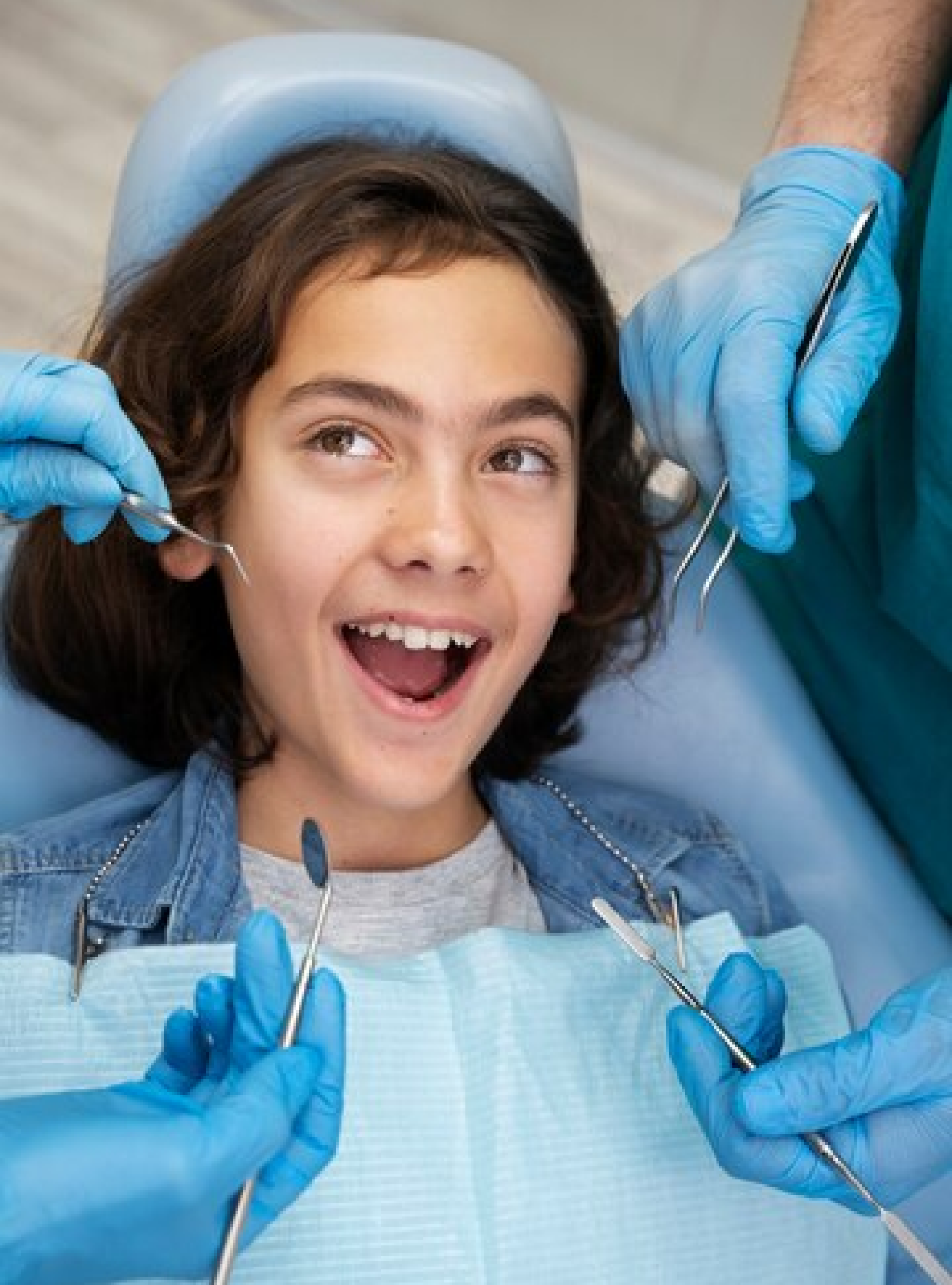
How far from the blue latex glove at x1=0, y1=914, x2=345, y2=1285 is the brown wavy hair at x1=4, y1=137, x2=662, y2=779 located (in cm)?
43

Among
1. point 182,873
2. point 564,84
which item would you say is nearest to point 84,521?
point 182,873

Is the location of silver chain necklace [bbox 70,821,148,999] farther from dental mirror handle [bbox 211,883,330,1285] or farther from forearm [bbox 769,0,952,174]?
forearm [bbox 769,0,952,174]

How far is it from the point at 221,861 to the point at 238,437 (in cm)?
36

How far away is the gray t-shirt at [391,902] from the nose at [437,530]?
0.30 meters

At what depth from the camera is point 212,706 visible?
1.75 m

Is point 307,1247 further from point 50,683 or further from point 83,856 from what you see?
point 50,683

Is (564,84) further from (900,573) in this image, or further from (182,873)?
(182,873)

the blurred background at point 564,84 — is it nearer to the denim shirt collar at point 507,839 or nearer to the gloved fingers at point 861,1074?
the denim shirt collar at point 507,839

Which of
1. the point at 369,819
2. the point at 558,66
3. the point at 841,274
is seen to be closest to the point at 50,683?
the point at 369,819

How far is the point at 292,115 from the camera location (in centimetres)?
173

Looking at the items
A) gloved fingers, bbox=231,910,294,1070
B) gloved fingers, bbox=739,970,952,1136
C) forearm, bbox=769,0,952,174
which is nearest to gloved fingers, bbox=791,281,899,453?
forearm, bbox=769,0,952,174

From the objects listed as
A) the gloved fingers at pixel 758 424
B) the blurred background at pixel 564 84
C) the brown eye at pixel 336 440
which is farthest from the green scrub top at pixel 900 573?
the blurred background at pixel 564 84

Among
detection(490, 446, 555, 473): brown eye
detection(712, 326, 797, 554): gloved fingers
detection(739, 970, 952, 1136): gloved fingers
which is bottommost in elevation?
detection(739, 970, 952, 1136): gloved fingers

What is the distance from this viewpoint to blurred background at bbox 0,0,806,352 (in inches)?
121
